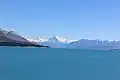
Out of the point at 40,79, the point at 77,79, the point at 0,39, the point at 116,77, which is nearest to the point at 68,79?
the point at 77,79

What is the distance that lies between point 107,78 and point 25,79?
6480mm

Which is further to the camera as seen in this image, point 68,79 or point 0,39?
point 68,79

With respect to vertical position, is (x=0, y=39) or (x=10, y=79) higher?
(x=0, y=39)

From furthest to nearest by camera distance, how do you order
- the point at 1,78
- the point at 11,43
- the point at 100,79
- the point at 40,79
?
the point at 100,79
the point at 40,79
the point at 1,78
the point at 11,43

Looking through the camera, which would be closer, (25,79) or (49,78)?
(25,79)

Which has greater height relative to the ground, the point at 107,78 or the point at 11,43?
the point at 11,43

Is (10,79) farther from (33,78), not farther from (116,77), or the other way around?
(116,77)

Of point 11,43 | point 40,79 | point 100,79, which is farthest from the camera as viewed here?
point 100,79

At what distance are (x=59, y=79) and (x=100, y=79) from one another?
3411 millimetres

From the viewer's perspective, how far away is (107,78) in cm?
2134

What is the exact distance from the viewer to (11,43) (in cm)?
1183

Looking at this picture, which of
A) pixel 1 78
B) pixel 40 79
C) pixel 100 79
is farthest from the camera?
pixel 100 79

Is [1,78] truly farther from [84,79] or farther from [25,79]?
[84,79]

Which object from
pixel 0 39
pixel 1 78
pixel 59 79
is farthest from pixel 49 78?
pixel 0 39
